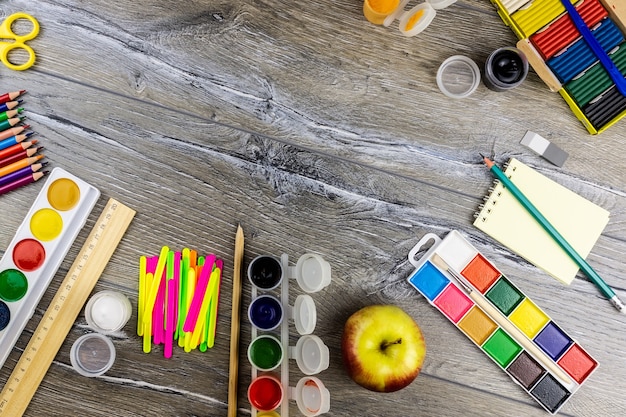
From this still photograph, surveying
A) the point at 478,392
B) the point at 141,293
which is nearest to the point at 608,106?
the point at 478,392

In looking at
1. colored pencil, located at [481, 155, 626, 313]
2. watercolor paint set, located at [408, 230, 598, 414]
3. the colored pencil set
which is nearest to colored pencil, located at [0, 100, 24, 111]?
the colored pencil set

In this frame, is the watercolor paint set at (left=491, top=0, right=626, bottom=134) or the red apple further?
the watercolor paint set at (left=491, top=0, right=626, bottom=134)

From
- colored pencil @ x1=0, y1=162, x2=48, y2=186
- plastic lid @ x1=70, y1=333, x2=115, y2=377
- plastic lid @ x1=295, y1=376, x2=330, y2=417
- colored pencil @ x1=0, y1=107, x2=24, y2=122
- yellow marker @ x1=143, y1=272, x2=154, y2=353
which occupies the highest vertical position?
colored pencil @ x1=0, y1=107, x2=24, y2=122

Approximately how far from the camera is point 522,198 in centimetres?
107

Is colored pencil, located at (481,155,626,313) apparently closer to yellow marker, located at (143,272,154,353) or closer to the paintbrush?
the paintbrush

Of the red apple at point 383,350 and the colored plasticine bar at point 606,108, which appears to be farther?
the colored plasticine bar at point 606,108

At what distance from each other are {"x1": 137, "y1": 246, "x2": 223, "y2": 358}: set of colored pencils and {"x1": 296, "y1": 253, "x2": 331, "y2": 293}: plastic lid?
0.54 feet

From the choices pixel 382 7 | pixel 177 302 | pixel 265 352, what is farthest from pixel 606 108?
pixel 177 302

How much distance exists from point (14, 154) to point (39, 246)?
19 centimetres

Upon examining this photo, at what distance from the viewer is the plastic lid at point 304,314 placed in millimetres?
974

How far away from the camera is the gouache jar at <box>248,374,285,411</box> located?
0.98 m

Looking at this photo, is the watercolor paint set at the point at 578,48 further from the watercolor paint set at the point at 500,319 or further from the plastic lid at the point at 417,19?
the watercolor paint set at the point at 500,319

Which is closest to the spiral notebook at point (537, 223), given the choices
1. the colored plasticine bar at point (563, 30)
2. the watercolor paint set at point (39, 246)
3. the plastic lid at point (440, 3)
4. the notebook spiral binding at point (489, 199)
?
the notebook spiral binding at point (489, 199)

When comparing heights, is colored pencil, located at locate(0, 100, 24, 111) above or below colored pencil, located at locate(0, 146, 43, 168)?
above
